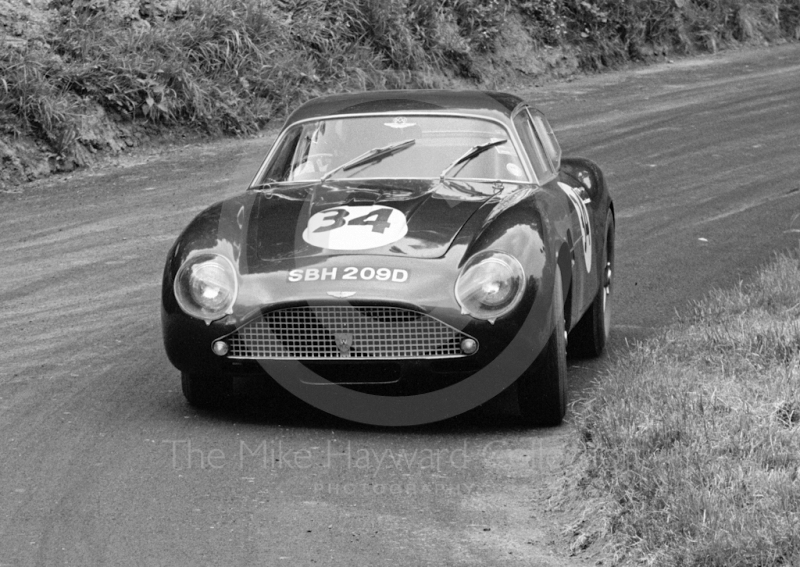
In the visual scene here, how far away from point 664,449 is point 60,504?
206cm

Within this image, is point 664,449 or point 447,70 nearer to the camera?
point 664,449

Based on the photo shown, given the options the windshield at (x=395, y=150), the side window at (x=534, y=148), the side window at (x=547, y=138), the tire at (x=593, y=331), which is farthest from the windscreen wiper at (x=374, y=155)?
the tire at (x=593, y=331)

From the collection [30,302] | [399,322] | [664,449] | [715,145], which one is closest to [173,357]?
[399,322]

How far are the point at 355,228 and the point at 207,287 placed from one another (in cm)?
65

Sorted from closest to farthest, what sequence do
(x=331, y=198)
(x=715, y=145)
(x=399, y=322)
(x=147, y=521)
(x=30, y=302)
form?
(x=147, y=521) → (x=399, y=322) → (x=331, y=198) → (x=30, y=302) → (x=715, y=145)

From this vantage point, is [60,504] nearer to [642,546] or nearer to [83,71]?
[642,546]

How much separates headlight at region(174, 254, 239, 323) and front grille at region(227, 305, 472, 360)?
1.04ft

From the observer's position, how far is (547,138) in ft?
21.9

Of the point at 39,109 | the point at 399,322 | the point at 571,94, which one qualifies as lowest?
the point at 571,94

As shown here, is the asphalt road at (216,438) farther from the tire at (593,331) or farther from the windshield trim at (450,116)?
the windshield trim at (450,116)

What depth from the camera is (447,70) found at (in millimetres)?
15773

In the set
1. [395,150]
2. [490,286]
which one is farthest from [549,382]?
[395,150]

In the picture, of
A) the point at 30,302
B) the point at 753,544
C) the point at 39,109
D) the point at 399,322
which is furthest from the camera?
the point at 39,109

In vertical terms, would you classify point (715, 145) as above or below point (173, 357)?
below
